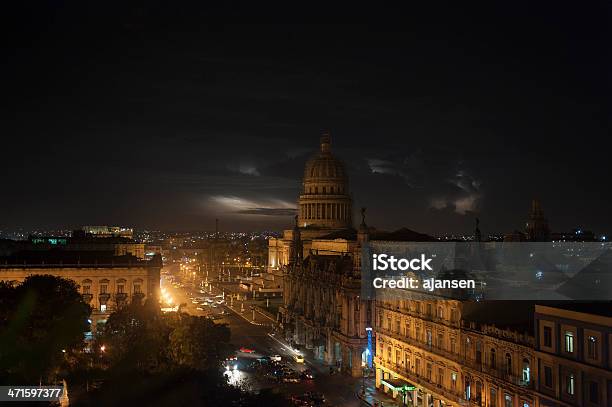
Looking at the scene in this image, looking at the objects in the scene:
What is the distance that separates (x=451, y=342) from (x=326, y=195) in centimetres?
10951

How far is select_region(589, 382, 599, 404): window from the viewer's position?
136 feet

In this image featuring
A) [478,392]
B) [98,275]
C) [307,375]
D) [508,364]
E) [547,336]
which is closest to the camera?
[547,336]

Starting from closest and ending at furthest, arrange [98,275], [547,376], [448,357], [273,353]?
[547,376]
[448,357]
[273,353]
[98,275]

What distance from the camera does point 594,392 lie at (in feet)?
137

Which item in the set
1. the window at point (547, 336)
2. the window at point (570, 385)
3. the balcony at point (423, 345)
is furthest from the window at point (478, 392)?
the window at point (570, 385)

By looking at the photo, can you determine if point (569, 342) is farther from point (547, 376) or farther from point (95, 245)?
point (95, 245)

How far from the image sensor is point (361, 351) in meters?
81.9

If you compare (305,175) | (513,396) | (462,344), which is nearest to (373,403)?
(462,344)

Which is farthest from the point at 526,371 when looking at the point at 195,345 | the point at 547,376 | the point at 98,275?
the point at 98,275

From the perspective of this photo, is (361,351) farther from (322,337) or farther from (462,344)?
(462,344)

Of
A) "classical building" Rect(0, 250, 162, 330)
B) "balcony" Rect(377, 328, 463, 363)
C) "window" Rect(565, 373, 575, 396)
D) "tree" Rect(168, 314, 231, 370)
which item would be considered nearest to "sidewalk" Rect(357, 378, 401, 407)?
"balcony" Rect(377, 328, 463, 363)

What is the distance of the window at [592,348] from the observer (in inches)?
1636

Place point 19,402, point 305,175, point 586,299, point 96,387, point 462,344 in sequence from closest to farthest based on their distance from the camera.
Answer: point 586,299
point 19,402
point 462,344
point 96,387
point 305,175

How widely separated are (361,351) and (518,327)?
33122 millimetres
